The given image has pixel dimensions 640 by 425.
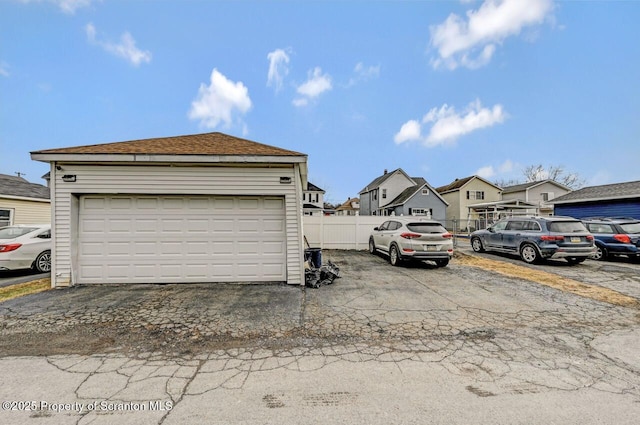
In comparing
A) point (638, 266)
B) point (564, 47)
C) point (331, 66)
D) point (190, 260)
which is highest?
point (331, 66)

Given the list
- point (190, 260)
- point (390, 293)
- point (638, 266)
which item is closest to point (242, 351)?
point (390, 293)

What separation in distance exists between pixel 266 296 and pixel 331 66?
12.6 meters

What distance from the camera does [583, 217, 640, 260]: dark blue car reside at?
9461 mm

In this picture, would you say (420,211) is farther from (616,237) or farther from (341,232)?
(616,237)

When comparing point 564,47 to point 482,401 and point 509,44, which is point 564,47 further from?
point 482,401

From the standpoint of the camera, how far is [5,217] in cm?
1203

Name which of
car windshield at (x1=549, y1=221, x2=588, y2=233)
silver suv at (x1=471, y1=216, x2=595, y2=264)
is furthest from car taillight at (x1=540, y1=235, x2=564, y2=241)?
car windshield at (x1=549, y1=221, x2=588, y2=233)

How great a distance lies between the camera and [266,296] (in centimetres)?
542

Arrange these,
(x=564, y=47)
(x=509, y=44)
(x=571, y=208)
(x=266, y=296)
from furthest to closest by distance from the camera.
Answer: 1. (x=571, y=208)
2. (x=509, y=44)
3. (x=564, y=47)
4. (x=266, y=296)

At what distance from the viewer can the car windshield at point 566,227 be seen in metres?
8.83

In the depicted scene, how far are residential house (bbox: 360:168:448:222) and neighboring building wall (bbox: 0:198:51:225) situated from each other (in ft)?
88.9

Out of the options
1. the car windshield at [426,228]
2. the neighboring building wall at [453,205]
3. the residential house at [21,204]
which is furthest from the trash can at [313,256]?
the neighboring building wall at [453,205]

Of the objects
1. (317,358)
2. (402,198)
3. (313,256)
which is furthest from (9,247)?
(402,198)

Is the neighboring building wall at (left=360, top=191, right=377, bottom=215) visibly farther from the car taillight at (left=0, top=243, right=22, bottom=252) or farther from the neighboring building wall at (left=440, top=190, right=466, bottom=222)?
the car taillight at (left=0, top=243, right=22, bottom=252)
